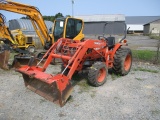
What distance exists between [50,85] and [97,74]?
1.71 metres

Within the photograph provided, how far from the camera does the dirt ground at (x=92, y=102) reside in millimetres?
4652

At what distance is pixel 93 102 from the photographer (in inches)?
211

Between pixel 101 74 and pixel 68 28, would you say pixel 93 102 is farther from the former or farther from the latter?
pixel 68 28

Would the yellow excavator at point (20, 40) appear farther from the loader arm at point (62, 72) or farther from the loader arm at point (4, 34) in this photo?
the loader arm at point (62, 72)

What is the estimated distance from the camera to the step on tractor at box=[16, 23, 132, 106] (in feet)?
16.6

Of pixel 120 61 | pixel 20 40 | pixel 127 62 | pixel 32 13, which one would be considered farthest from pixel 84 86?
pixel 20 40

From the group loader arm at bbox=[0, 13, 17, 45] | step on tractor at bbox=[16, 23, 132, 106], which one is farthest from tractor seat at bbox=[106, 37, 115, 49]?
loader arm at bbox=[0, 13, 17, 45]

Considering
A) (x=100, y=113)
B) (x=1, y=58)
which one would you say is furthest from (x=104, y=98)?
(x=1, y=58)

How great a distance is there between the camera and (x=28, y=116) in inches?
181

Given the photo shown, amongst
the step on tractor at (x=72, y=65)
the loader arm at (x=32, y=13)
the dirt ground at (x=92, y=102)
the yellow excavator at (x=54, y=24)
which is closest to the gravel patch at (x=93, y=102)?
the dirt ground at (x=92, y=102)

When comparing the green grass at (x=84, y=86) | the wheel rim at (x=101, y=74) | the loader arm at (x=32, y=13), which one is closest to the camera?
the green grass at (x=84, y=86)

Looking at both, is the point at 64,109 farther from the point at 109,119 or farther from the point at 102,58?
the point at 102,58

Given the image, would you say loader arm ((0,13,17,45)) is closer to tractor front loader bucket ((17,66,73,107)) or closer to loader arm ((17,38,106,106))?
loader arm ((17,38,106,106))

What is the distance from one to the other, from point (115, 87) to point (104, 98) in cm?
103
